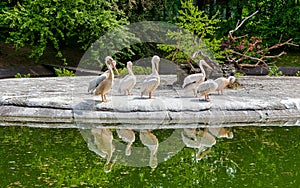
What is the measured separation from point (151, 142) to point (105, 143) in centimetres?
67

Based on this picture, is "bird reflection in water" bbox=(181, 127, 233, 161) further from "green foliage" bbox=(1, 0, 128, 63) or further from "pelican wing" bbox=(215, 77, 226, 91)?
"green foliage" bbox=(1, 0, 128, 63)

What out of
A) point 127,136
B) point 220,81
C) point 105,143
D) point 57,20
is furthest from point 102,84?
point 57,20

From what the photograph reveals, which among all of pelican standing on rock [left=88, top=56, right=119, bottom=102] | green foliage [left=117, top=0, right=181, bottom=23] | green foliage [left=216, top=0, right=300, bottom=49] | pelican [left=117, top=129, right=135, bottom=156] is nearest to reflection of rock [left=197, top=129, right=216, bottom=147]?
pelican [left=117, top=129, right=135, bottom=156]

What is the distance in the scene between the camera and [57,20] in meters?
18.6

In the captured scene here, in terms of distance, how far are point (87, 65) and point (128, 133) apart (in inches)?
420

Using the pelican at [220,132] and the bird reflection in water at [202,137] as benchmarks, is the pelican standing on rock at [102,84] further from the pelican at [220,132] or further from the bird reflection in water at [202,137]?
the pelican at [220,132]

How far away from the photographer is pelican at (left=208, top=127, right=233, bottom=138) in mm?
8508

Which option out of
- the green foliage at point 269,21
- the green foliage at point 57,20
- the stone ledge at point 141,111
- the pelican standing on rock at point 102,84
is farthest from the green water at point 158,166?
the green foliage at point 269,21

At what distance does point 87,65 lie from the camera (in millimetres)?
18938

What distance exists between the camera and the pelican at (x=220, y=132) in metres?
8.51

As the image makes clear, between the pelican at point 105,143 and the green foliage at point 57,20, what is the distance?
10.2 m

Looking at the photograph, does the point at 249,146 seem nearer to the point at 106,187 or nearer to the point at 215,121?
the point at 215,121

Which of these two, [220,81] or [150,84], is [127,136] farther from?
[220,81]

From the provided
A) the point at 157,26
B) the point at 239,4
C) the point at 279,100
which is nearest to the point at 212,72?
the point at 279,100
